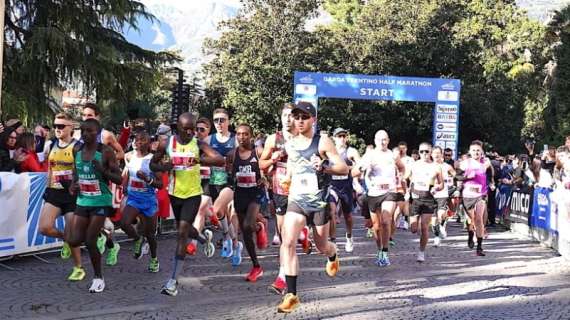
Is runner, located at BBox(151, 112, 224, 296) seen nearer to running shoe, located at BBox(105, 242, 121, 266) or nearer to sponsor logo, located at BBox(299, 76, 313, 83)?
running shoe, located at BBox(105, 242, 121, 266)

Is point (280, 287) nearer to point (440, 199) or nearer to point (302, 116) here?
point (302, 116)

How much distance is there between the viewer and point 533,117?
161ft

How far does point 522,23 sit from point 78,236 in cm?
4627

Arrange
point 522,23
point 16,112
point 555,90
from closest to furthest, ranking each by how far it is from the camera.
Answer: point 16,112, point 555,90, point 522,23

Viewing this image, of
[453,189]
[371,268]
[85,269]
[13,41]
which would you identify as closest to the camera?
[85,269]

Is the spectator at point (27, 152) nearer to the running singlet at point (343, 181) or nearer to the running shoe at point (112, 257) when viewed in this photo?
the running shoe at point (112, 257)

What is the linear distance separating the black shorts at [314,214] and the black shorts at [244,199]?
172 cm

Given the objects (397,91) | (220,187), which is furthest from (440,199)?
(397,91)

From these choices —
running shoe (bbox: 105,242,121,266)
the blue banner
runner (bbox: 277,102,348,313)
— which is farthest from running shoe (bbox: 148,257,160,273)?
the blue banner

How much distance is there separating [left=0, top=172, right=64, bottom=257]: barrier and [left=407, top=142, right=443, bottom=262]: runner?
5.63 metres

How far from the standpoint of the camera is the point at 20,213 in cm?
985

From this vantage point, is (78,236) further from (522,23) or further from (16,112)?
(522,23)

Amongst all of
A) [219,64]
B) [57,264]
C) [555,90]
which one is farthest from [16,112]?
[555,90]

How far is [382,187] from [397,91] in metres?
18.3
